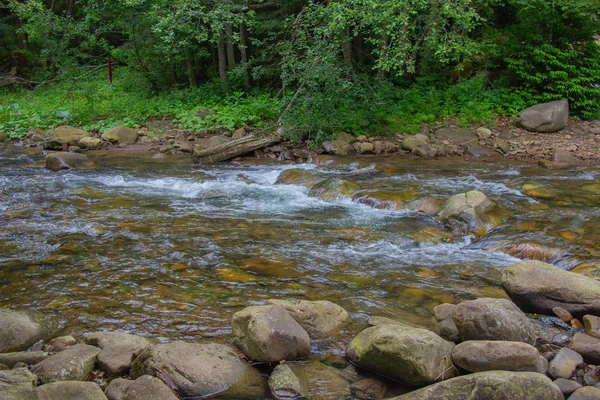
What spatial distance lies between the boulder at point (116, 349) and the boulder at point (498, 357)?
2525 mm

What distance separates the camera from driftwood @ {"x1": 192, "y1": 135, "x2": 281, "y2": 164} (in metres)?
13.3

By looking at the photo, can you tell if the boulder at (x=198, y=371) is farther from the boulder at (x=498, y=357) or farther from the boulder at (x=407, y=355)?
the boulder at (x=498, y=357)

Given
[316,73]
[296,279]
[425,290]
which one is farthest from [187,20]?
[425,290]

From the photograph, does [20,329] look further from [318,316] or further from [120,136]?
[120,136]

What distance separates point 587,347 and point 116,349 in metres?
3.77

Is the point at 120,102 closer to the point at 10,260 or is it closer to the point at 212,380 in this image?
the point at 10,260

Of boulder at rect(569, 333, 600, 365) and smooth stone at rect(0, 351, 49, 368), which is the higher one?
smooth stone at rect(0, 351, 49, 368)

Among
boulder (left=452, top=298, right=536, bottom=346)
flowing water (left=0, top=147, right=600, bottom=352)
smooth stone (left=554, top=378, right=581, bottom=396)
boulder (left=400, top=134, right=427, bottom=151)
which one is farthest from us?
boulder (left=400, top=134, right=427, bottom=151)

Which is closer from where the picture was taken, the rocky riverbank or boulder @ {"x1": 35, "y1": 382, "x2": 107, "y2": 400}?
boulder @ {"x1": 35, "y1": 382, "x2": 107, "y2": 400}

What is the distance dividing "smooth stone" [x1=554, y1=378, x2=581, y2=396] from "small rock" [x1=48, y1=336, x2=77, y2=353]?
3.85 m

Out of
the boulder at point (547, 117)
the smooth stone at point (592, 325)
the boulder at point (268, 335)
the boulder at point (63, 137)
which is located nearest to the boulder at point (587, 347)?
the smooth stone at point (592, 325)

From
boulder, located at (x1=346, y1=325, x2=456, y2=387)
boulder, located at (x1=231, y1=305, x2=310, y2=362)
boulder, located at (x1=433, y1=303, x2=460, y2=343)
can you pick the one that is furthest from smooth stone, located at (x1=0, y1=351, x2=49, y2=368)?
boulder, located at (x1=433, y1=303, x2=460, y2=343)

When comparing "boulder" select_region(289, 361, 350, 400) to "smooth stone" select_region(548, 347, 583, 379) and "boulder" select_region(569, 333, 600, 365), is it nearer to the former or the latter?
"smooth stone" select_region(548, 347, 583, 379)

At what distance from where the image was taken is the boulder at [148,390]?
134 inches
